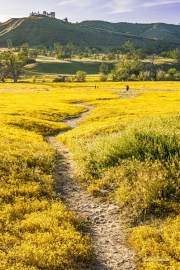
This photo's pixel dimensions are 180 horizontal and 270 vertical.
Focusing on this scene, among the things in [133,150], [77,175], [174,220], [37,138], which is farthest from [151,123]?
[174,220]

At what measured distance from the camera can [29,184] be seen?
50.9 feet

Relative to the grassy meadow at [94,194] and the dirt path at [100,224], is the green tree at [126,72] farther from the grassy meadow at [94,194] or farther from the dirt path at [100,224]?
the dirt path at [100,224]

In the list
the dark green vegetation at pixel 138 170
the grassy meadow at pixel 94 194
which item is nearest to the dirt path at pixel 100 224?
the grassy meadow at pixel 94 194

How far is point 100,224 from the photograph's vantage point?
12539 mm

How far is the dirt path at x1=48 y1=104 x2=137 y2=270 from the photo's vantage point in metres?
10.0

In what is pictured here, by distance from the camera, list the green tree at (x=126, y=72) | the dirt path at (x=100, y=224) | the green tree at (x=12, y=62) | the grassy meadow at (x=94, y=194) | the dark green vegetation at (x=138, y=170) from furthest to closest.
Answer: the green tree at (x=126, y=72), the green tree at (x=12, y=62), the dark green vegetation at (x=138, y=170), the dirt path at (x=100, y=224), the grassy meadow at (x=94, y=194)

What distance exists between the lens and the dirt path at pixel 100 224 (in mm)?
10044

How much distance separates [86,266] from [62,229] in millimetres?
2031

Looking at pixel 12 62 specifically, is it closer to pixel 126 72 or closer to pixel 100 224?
pixel 126 72

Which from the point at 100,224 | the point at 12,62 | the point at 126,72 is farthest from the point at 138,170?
the point at 126,72

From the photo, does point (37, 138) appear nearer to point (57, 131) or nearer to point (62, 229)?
point (57, 131)

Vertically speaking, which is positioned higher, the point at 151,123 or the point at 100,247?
the point at 151,123

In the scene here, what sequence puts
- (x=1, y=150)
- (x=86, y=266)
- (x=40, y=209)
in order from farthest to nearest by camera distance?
(x=1, y=150)
(x=40, y=209)
(x=86, y=266)

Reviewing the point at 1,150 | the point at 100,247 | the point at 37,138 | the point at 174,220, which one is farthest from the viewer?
the point at 37,138
